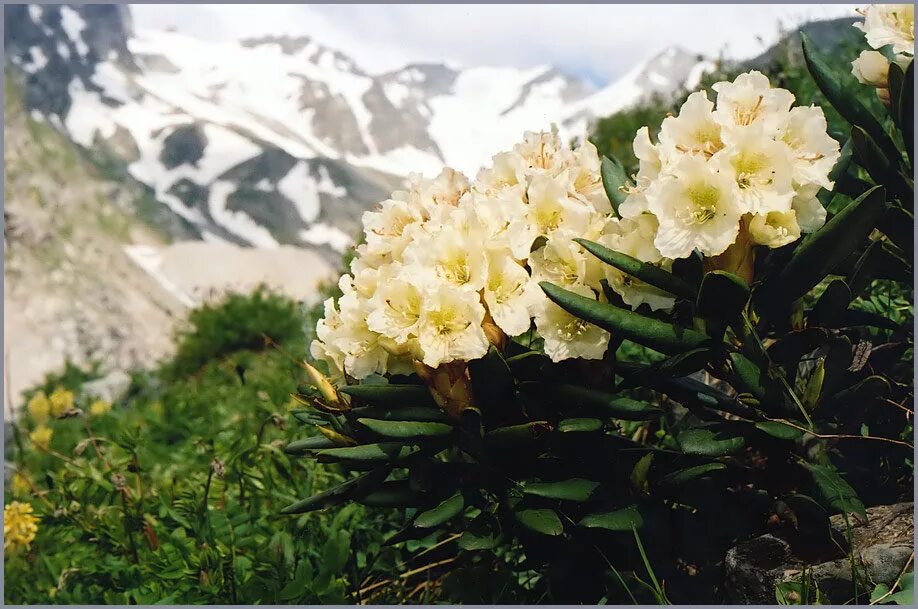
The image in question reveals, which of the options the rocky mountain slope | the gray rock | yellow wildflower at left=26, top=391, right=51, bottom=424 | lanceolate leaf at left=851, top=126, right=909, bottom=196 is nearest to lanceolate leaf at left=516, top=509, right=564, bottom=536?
lanceolate leaf at left=851, top=126, right=909, bottom=196

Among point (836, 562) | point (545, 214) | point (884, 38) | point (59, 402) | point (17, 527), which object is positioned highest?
point (884, 38)

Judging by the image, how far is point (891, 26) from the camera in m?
1.61

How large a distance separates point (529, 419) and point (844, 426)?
0.66 metres

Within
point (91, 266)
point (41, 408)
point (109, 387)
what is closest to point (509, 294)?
point (41, 408)

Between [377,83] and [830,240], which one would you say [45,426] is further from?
[377,83]

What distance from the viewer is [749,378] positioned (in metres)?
1.37

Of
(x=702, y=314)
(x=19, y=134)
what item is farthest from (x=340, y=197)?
(x=702, y=314)

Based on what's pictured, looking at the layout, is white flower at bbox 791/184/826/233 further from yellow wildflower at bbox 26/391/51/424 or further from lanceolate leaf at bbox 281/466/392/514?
yellow wildflower at bbox 26/391/51/424

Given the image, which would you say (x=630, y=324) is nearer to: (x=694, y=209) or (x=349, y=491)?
(x=694, y=209)

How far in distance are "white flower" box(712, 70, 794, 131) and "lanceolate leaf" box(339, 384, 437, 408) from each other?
2.45 feet

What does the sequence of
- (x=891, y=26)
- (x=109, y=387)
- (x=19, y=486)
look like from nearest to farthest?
(x=891, y=26)
(x=19, y=486)
(x=109, y=387)

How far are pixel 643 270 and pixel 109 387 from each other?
6.37 metres

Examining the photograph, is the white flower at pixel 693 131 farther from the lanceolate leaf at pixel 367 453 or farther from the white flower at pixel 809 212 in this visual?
the lanceolate leaf at pixel 367 453

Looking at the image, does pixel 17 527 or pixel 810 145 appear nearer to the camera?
pixel 810 145
